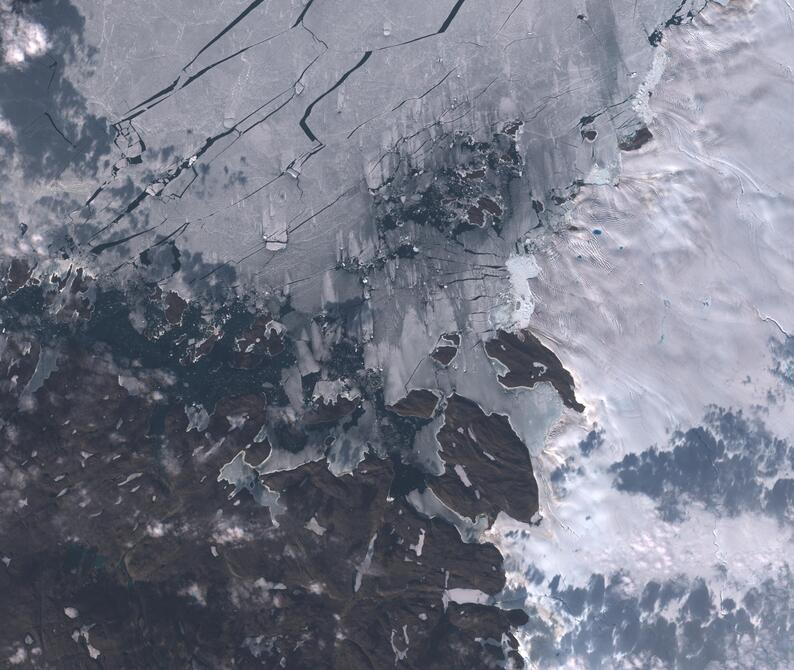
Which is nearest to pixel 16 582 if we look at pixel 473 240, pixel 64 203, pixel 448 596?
pixel 64 203

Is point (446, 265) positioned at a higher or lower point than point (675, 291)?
higher

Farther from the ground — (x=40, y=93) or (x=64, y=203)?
(x=40, y=93)

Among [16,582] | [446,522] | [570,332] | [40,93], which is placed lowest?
[446,522]

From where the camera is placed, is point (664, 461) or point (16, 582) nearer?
point (16, 582)

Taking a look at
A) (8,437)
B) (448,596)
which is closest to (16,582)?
(8,437)

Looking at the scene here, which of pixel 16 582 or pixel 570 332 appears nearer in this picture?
pixel 16 582

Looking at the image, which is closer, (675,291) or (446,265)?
(675,291)

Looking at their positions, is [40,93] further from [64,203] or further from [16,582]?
[16,582]

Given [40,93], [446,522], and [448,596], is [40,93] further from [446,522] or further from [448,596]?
[448,596]

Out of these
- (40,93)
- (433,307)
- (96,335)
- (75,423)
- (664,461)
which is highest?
(40,93)
